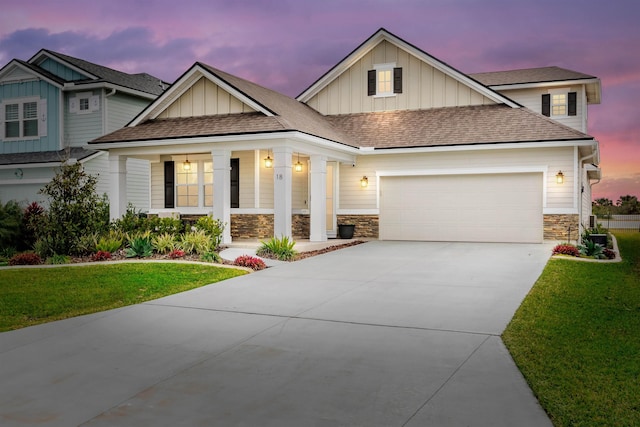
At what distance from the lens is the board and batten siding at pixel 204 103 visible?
58.8 feet

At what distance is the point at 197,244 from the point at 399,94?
1073 centimetres

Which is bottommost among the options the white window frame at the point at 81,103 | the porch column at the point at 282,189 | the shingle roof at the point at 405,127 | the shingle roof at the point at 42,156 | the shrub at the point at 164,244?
the shrub at the point at 164,244

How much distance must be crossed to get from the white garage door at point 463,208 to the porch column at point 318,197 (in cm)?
300

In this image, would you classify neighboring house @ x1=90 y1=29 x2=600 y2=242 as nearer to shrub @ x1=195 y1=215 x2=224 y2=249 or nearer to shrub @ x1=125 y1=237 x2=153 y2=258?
shrub @ x1=195 y1=215 x2=224 y2=249

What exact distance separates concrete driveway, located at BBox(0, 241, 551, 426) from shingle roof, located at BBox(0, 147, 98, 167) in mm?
14212

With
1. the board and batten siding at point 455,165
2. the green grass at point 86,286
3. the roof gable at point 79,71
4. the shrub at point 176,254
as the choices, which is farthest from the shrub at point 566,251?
the roof gable at point 79,71

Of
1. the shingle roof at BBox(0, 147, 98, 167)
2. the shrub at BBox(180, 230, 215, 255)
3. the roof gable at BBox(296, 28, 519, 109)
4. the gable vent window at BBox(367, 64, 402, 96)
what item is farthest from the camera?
the gable vent window at BBox(367, 64, 402, 96)

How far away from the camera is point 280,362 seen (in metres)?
5.77

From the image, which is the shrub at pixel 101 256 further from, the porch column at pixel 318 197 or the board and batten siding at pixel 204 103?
the porch column at pixel 318 197

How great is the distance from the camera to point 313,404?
464cm

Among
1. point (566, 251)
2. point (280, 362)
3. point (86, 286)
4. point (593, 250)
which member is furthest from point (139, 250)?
point (593, 250)

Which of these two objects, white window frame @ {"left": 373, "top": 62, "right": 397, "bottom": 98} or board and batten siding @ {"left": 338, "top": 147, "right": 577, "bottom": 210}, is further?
white window frame @ {"left": 373, "top": 62, "right": 397, "bottom": 98}

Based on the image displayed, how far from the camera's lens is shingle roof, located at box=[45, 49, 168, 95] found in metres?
23.1

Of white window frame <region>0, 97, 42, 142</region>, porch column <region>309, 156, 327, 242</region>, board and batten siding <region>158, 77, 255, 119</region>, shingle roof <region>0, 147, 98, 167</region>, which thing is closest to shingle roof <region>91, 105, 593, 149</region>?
board and batten siding <region>158, 77, 255, 119</region>
